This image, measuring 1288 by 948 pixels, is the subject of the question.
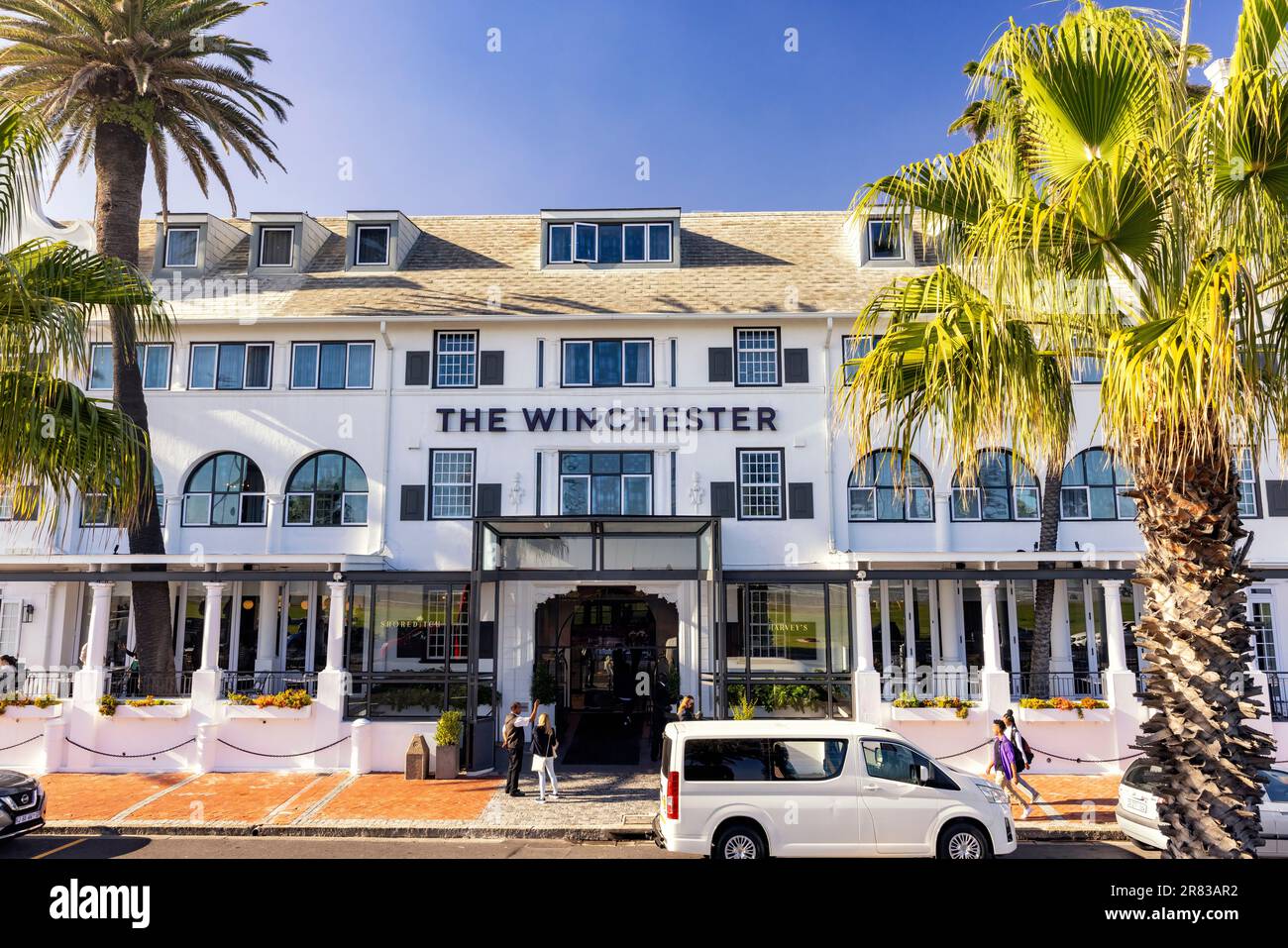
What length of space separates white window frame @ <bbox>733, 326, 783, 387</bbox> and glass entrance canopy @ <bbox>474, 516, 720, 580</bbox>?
14.0 ft

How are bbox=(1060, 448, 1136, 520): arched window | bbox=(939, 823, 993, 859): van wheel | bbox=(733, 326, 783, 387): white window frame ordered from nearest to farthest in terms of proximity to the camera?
bbox=(939, 823, 993, 859): van wheel < bbox=(1060, 448, 1136, 520): arched window < bbox=(733, 326, 783, 387): white window frame

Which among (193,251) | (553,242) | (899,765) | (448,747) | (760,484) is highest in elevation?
(553,242)

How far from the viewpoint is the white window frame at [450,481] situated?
20328 mm

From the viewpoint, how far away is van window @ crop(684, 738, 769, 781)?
10.9 m

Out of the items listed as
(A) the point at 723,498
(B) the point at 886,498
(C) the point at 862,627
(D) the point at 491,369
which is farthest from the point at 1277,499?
(D) the point at 491,369

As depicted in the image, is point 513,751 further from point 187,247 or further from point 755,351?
point 187,247

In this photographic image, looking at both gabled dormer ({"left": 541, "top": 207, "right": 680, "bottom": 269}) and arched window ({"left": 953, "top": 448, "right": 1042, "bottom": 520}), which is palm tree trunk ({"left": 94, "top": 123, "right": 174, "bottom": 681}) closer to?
gabled dormer ({"left": 541, "top": 207, "right": 680, "bottom": 269})

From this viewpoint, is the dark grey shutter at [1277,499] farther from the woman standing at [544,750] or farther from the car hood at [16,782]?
the car hood at [16,782]

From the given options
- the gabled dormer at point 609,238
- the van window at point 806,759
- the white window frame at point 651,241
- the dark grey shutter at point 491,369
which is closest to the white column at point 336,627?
the dark grey shutter at point 491,369

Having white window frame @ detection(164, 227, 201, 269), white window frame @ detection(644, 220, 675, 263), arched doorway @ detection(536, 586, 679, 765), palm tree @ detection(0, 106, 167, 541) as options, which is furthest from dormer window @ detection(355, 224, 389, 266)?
palm tree @ detection(0, 106, 167, 541)

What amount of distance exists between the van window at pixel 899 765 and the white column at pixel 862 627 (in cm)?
583

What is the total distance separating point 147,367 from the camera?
21234 mm

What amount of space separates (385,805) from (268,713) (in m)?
4.36

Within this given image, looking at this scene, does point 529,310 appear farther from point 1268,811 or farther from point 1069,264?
point 1268,811
